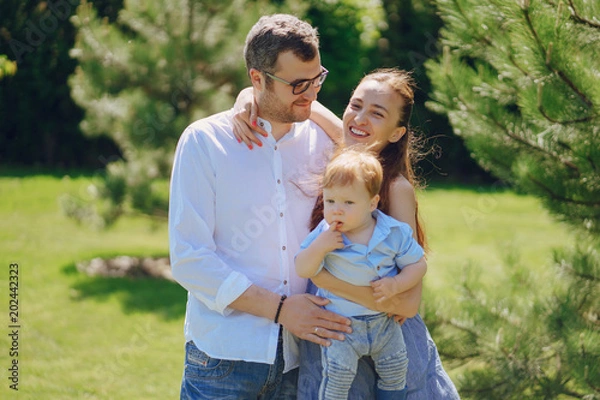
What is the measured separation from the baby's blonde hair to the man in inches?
11.7

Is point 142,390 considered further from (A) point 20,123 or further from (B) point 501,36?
(A) point 20,123

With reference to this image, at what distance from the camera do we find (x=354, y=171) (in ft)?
6.97

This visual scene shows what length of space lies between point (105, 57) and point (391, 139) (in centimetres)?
435

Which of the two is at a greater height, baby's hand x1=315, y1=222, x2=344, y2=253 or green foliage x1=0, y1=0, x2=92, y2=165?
baby's hand x1=315, y1=222, x2=344, y2=253

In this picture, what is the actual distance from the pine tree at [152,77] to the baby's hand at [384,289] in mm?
4126

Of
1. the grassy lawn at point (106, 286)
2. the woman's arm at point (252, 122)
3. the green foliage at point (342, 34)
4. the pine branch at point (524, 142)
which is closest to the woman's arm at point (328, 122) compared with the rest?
the woman's arm at point (252, 122)

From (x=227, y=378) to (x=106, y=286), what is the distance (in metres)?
4.01

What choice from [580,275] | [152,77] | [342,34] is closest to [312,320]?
[580,275]

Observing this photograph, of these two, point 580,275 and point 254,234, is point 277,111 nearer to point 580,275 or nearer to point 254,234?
point 254,234

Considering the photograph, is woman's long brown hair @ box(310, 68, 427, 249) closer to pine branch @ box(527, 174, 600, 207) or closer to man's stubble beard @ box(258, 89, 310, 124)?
man's stubble beard @ box(258, 89, 310, 124)

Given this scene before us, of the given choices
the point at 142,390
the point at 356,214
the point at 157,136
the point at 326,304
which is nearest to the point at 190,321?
the point at 326,304

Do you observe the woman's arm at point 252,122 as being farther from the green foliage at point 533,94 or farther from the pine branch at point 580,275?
the pine branch at point 580,275

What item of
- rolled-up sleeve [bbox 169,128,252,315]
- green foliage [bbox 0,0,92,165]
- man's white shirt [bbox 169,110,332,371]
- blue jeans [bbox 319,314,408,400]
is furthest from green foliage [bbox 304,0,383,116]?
blue jeans [bbox 319,314,408,400]

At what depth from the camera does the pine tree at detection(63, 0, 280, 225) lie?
20.1 ft
